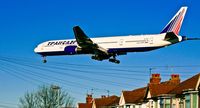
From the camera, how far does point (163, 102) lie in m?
76.4

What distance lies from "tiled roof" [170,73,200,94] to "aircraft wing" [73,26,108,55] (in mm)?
9299

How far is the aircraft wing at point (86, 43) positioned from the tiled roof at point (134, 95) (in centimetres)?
1697

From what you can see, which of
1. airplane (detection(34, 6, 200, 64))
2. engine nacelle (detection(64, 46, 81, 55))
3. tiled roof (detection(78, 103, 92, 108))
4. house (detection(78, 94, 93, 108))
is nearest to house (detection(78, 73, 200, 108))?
airplane (detection(34, 6, 200, 64))

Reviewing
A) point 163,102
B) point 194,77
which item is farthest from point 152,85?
point 194,77

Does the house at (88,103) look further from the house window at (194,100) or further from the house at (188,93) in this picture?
the house window at (194,100)

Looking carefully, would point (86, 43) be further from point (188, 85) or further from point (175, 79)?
point (175, 79)

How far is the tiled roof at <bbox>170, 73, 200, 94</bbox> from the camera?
69438 mm

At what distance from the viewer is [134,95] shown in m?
90.9

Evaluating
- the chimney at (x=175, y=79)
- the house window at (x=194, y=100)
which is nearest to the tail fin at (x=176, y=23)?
the house window at (x=194, y=100)

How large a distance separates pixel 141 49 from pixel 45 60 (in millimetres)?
13170

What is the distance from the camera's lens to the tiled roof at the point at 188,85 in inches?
2734

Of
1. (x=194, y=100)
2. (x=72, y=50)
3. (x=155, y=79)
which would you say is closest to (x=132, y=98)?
(x=155, y=79)

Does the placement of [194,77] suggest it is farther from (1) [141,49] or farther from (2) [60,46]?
(2) [60,46]

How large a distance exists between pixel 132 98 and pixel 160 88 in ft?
32.4
